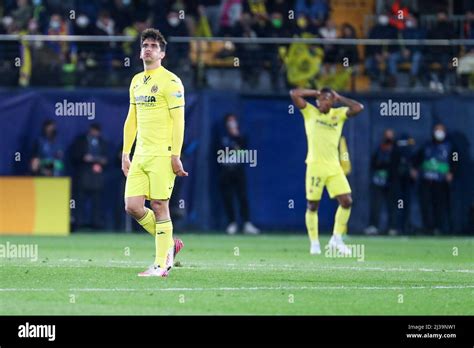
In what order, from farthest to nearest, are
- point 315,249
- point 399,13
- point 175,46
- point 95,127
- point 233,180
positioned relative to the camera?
point 399,13 → point 233,180 → point 175,46 → point 95,127 → point 315,249

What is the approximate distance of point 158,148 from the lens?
15.4m

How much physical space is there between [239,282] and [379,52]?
14624 millimetres

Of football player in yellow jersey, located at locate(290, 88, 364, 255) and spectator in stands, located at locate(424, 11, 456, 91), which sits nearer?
football player in yellow jersey, located at locate(290, 88, 364, 255)

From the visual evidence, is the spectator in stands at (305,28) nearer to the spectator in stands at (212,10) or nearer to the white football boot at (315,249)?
the spectator in stands at (212,10)

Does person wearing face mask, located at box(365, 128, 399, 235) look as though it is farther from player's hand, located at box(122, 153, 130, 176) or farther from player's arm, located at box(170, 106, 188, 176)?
player's arm, located at box(170, 106, 188, 176)

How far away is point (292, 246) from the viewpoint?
2398cm

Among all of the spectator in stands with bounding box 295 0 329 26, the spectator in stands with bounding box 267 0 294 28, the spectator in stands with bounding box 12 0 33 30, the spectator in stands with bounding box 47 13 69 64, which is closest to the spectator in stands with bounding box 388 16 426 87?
the spectator in stands with bounding box 295 0 329 26

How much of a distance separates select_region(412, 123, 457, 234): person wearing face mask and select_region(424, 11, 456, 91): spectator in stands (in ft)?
3.55

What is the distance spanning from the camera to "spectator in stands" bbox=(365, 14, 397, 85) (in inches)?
1146

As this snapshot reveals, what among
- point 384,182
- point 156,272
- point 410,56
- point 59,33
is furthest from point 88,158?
point 156,272

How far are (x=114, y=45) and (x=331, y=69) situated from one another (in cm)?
471

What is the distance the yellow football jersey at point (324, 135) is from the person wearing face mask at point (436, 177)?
7317mm

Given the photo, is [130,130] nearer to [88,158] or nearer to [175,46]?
[88,158]
